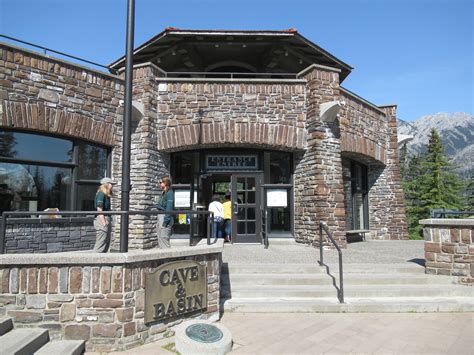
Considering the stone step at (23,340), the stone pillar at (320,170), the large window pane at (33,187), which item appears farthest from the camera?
the stone pillar at (320,170)

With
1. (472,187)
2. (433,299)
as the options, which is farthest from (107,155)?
(472,187)

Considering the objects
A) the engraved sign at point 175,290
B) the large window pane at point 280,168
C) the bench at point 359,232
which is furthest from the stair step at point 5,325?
the bench at point 359,232

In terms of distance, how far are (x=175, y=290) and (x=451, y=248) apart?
552 cm

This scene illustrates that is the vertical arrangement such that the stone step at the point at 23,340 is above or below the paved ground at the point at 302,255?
below

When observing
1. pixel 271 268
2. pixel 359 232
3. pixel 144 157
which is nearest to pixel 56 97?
pixel 144 157

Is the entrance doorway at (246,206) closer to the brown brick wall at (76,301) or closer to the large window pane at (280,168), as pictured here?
the large window pane at (280,168)

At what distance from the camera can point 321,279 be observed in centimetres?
621

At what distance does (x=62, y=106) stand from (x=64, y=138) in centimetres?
76

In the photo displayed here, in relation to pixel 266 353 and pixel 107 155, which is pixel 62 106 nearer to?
pixel 107 155

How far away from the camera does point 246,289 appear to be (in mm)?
5883

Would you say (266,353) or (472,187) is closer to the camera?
(266,353)

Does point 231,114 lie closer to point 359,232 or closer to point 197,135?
point 197,135

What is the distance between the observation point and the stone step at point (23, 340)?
3308mm

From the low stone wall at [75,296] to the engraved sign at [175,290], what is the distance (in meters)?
0.23
